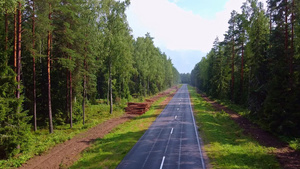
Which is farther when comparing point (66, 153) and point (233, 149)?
point (66, 153)

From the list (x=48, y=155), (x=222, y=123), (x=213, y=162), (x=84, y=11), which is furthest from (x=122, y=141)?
→ (x=84, y=11)

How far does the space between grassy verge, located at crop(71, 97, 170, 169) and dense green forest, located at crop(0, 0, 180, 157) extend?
509 cm

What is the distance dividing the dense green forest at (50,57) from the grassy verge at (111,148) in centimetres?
509

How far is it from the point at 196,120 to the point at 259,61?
11394mm

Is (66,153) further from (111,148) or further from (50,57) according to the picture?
(50,57)

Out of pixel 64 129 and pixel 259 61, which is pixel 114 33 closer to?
pixel 64 129

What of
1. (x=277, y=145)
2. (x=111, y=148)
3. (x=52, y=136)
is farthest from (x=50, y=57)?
(x=277, y=145)

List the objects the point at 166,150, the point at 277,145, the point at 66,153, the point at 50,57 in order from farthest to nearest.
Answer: the point at 50,57, the point at 277,145, the point at 66,153, the point at 166,150

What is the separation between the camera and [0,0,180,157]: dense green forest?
14.7m

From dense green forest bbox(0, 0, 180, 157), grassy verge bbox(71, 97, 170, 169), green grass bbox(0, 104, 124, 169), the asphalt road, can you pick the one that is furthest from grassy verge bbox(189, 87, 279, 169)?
dense green forest bbox(0, 0, 180, 157)

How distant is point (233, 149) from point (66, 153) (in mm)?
13631

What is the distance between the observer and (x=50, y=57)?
23.2 m

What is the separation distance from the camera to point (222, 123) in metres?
25.8

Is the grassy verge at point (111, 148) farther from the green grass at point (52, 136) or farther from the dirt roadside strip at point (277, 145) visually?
the dirt roadside strip at point (277, 145)
